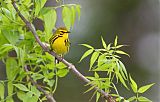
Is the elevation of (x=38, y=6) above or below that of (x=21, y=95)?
above

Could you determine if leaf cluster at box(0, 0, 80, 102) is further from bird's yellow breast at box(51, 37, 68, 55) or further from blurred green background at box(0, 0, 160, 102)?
blurred green background at box(0, 0, 160, 102)

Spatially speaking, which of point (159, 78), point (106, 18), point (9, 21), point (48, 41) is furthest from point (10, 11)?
point (106, 18)

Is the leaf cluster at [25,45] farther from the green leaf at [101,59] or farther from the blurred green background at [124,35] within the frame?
the blurred green background at [124,35]

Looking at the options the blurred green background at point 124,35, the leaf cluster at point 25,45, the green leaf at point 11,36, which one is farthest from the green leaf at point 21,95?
the blurred green background at point 124,35

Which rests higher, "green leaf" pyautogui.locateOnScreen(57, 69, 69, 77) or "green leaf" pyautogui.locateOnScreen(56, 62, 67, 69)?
"green leaf" pyautogui.locateOnScreen(56, 62, 67, 69)

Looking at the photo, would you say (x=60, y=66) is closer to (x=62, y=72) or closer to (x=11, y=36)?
(x=62, y=72)

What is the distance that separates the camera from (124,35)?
4.33 m

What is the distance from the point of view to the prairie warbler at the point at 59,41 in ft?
4.09

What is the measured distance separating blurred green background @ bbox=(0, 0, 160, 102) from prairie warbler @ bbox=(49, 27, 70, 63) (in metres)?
2.62

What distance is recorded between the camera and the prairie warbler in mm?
1246

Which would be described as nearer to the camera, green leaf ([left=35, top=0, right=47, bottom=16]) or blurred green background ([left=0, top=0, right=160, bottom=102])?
green leaf ([left=35, top=0, right=47, bottom=16])

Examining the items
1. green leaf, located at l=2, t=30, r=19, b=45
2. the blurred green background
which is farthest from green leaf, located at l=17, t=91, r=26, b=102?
the blurred green background

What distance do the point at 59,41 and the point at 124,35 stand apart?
121 inches

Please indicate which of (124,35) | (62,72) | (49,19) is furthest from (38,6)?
(124,35)
